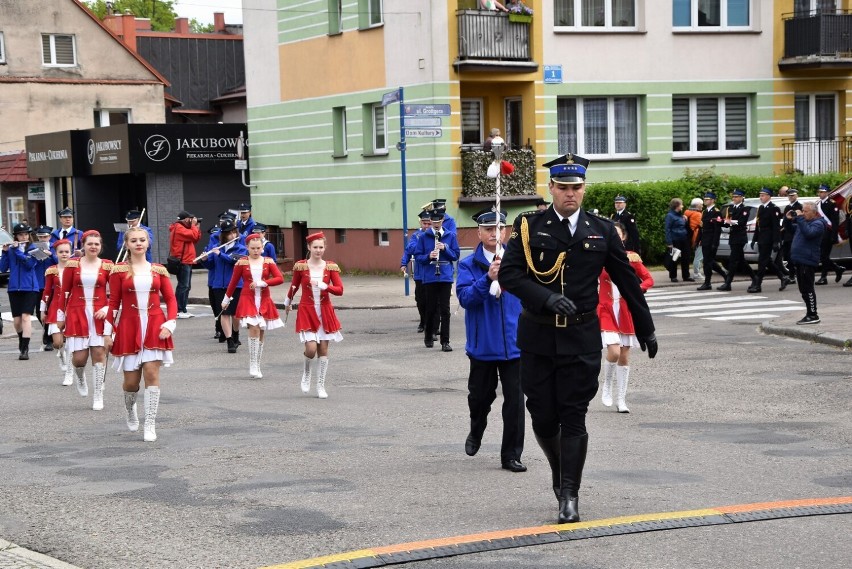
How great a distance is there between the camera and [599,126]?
3372 cm

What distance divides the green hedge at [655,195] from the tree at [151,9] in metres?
58.1

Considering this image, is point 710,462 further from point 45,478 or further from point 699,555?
point 45,478

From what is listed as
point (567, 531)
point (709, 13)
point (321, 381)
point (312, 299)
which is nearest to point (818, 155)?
point (709, 13)

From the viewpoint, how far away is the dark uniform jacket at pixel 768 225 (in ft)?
82.1

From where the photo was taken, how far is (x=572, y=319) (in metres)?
7.90

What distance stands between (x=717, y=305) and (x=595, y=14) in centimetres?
1231

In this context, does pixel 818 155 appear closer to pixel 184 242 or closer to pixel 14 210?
pixel 184 242

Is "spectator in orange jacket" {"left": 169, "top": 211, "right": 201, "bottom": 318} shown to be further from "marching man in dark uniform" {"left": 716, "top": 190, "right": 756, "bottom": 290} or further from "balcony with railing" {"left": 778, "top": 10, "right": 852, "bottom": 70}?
"balcony with railing" {"left": 778, "top": 10, "right": 852, "bottom": 70}

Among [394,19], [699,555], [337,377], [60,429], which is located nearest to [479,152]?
[394,19]

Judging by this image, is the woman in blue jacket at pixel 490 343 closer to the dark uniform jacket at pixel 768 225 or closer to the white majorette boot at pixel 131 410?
the white majorette boot at pixel 131 410

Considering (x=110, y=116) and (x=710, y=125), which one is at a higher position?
(x=110, y=116)

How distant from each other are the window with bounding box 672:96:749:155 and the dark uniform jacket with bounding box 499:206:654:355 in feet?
88.5

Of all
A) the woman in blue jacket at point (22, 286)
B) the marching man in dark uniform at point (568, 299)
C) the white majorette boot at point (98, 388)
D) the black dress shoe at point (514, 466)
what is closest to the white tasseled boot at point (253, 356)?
the white majorette boot at point (98, 388)

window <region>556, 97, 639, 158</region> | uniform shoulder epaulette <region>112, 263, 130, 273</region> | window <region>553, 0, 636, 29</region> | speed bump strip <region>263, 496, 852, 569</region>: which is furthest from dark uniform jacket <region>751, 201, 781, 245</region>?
speed bump strip <region>263, 496, 852, 569</region>
